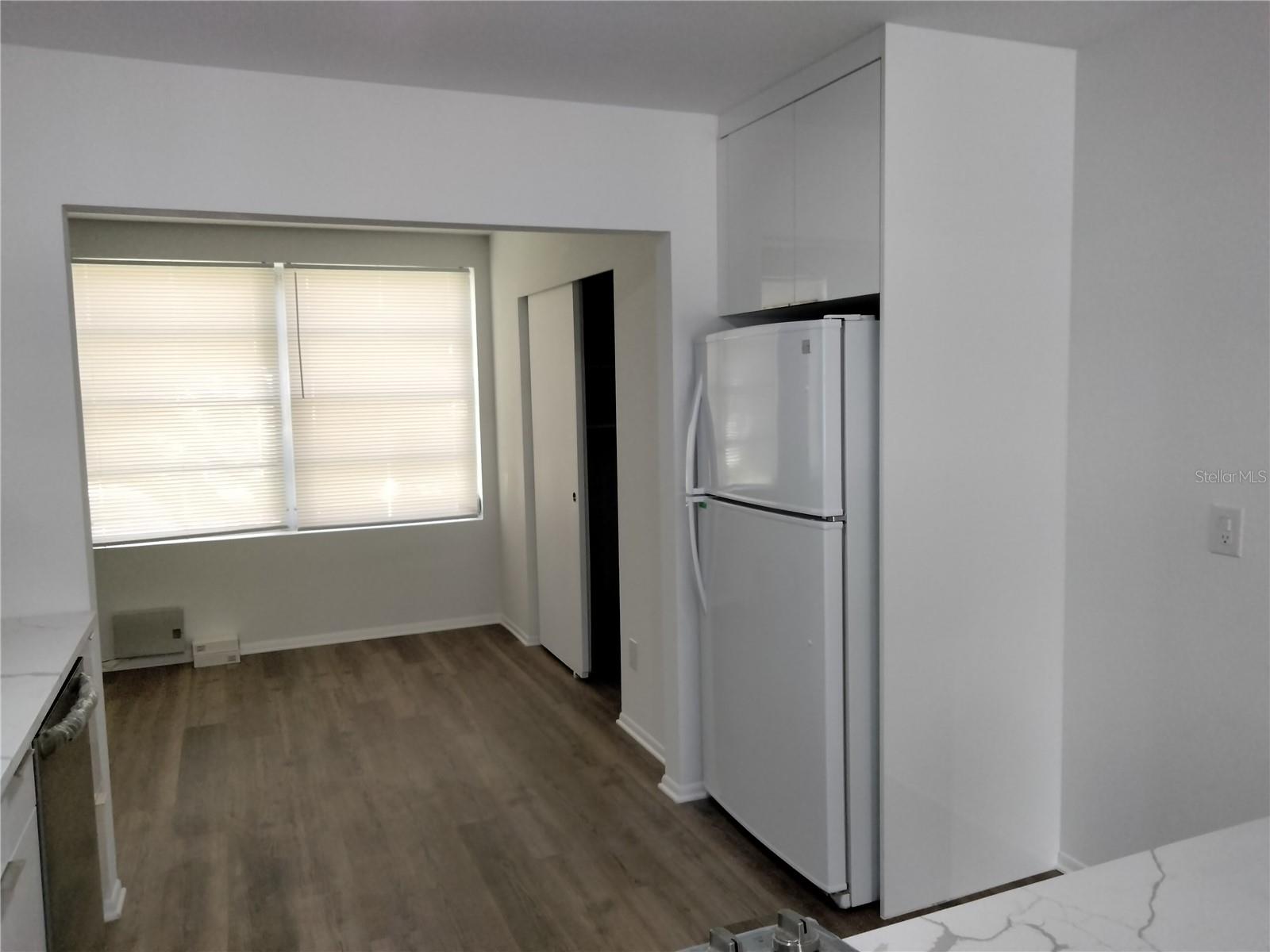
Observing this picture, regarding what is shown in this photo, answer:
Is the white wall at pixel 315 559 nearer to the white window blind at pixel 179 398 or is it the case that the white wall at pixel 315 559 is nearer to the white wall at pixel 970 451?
the white window blind at pixel 179 398

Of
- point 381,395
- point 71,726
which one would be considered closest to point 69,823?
→ point 71,726

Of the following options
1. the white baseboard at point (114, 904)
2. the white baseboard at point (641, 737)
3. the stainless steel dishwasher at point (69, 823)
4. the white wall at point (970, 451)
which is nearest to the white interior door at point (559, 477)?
the white baseboard at point (641, 737)

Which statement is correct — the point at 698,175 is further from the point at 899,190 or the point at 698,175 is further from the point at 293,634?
the point at 293,634

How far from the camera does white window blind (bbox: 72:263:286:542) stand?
525cm

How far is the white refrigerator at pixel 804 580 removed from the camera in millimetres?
2705

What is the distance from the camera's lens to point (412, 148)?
301 cm

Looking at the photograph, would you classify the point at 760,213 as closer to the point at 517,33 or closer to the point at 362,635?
the point at 517,33

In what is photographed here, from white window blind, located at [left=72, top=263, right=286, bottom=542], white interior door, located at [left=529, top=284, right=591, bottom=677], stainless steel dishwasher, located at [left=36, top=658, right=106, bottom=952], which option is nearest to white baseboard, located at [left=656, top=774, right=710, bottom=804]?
white interior door, located at [left=529, top=284, right=591, bottom=677]

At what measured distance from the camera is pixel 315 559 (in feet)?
18.7

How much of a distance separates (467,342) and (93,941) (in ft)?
13.8

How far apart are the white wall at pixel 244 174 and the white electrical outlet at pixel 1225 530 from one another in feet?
5.58

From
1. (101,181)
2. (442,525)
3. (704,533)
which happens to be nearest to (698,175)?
(704,533)

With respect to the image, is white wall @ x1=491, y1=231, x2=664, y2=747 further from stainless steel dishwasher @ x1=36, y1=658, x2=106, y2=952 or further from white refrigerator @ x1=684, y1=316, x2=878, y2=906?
stainless steel dishwasher @ x1=36, y1=658, x2=106, y2=952

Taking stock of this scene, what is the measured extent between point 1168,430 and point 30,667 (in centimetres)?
290
